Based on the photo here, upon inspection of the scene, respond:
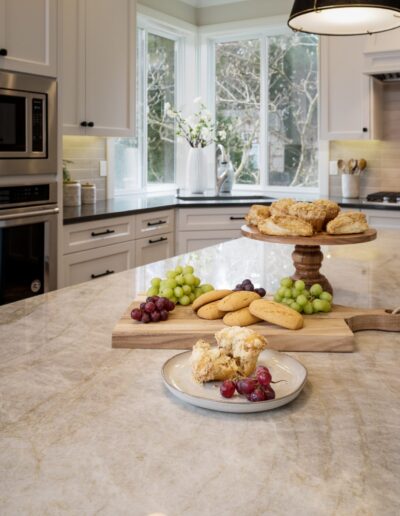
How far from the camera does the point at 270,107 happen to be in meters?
5.36

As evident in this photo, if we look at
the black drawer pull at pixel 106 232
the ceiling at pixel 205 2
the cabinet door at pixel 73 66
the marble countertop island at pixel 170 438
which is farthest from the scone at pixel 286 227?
the ceiling at pixel 205 2

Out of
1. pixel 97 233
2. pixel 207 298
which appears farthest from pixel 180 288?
pixel 97 233

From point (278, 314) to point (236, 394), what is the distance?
35cm

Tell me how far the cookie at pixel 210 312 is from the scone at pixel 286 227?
38 cm

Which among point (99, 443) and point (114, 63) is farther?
point (114, 63)

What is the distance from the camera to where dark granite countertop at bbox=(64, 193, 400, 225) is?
3648 mm

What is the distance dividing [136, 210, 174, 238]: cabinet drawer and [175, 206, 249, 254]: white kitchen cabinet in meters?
0.10

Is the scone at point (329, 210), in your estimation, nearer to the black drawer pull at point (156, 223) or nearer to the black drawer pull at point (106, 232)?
the black drawer pull at point (106, 232)

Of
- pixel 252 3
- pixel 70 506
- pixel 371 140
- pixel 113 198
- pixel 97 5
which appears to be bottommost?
pixel 70 506

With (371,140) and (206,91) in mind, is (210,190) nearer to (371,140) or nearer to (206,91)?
(206,91)

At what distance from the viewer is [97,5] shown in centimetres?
393

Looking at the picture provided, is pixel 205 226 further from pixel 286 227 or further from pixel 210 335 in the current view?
pixel 210 335

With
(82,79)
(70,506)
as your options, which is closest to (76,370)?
(70,506)

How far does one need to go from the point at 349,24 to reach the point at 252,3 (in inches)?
130
